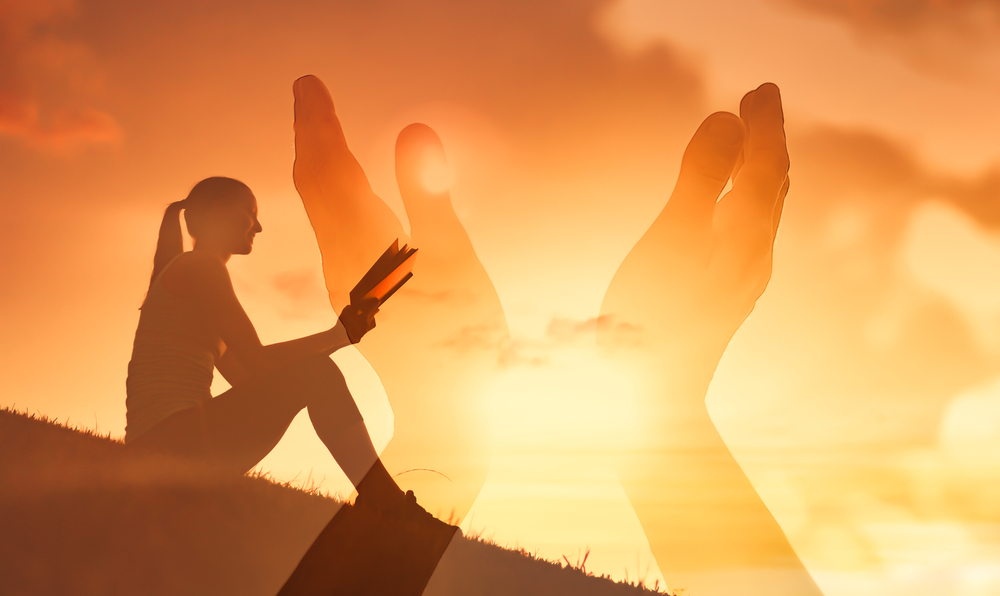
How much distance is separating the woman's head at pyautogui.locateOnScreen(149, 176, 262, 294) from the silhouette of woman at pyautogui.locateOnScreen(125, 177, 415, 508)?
35cm

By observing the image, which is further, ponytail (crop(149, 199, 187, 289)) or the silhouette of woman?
ponytail (crop(149, 199, 187, 289))

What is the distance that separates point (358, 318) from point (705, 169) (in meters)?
7.40

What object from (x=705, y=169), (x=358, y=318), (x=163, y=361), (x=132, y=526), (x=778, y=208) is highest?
(x=778, y=208)

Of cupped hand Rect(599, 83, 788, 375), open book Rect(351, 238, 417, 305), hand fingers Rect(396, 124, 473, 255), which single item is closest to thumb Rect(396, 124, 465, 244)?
Result: hand fingers Rect(396, 124, 473, 255)

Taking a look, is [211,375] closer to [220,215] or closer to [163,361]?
[163,361]

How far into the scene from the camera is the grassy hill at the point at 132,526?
2156 millimetres

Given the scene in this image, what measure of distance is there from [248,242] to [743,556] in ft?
27.4

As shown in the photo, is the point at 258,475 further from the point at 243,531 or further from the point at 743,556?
the point at 743,556

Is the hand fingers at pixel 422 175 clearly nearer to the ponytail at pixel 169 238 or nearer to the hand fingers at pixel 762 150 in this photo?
the hand fingers at pixel 762 150

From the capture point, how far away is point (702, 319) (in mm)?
9672

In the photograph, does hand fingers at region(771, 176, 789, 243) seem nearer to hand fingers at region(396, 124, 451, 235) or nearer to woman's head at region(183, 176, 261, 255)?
hand fingers at region(396, 124, 451, 235)

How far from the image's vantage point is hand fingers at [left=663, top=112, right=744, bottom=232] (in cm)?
845

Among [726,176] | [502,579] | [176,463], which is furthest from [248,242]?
[726,176]

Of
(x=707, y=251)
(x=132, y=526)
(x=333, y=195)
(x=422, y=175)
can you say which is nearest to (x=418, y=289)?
(x=422, y=175)
